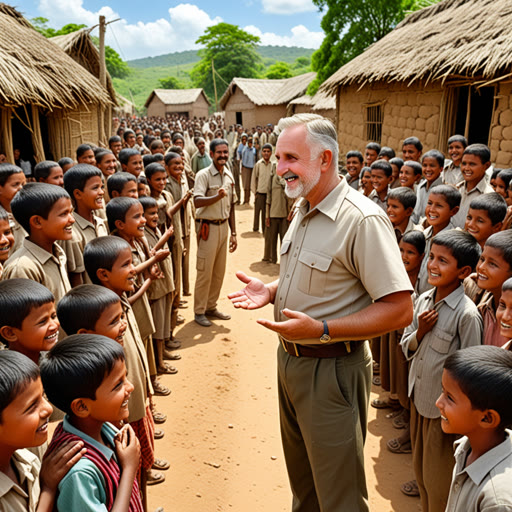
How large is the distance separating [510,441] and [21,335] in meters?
2.05

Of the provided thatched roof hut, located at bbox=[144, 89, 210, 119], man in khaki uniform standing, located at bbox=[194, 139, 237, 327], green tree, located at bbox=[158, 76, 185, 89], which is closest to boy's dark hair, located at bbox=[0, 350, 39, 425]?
man in khaki uniform standing, located at bbox=[194, 139, 237, 327]

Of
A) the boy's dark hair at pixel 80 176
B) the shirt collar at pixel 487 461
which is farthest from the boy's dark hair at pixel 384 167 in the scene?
the shirt collar at pixel 487 461

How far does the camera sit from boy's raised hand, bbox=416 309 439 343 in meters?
2.56

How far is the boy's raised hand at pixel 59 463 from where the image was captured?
4.83 feet

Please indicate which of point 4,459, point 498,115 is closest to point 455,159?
point 498,115

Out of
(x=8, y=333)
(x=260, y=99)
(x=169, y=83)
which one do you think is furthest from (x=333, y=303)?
(x=169, y=83)

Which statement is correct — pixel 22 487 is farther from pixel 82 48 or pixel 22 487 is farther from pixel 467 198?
pixel 82 48

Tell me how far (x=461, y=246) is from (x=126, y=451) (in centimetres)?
206

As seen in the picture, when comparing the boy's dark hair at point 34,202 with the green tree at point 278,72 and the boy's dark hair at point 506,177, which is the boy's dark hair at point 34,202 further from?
the green tree at point 278,72

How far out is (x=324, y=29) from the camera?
22.7m

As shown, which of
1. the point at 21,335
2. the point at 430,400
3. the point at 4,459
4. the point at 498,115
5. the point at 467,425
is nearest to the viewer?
the point at 4,459

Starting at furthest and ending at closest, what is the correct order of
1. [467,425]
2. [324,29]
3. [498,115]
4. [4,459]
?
[324,29]
[498,115]
[467,425]
[4,459]

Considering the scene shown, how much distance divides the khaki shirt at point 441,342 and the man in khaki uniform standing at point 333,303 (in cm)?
46

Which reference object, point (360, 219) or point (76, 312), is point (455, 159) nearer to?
point (360, 219)
